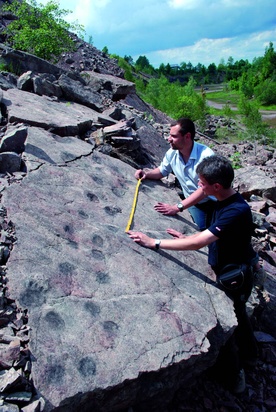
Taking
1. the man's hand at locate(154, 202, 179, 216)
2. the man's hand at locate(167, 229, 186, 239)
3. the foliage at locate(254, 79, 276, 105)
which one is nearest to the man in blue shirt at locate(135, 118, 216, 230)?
the man's hand at locate(154, 202, 179, 216)

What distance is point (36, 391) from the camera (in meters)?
2.36

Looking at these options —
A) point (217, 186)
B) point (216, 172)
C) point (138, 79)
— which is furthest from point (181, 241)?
point (138, 79)

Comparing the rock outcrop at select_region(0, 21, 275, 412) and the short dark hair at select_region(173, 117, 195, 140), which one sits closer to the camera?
the rock outcrop at select_region(0, 21, 275, 412)

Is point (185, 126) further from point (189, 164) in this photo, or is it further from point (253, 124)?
point (253, 124)

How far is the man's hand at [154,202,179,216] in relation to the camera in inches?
192

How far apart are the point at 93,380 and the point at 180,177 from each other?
10.4ft

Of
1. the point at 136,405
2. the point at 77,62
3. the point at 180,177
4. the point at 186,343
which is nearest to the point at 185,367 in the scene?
the point at 186,343

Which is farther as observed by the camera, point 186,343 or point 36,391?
point 186,343

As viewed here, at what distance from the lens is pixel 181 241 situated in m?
3.63

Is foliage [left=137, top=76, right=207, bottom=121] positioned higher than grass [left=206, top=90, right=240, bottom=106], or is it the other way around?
foliage [left=137, top=76, right=207, bottom=121]

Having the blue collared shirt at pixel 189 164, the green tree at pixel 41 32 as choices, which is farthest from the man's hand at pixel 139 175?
the green tree at pixel 41 32

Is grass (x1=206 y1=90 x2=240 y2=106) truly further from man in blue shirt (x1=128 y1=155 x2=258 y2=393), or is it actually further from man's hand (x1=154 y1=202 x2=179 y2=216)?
man in blue shirt (x1=128 y1=155 x2=258 y2=393)

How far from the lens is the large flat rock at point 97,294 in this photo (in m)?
2.63

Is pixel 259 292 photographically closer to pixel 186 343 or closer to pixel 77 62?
pixel 186 343
